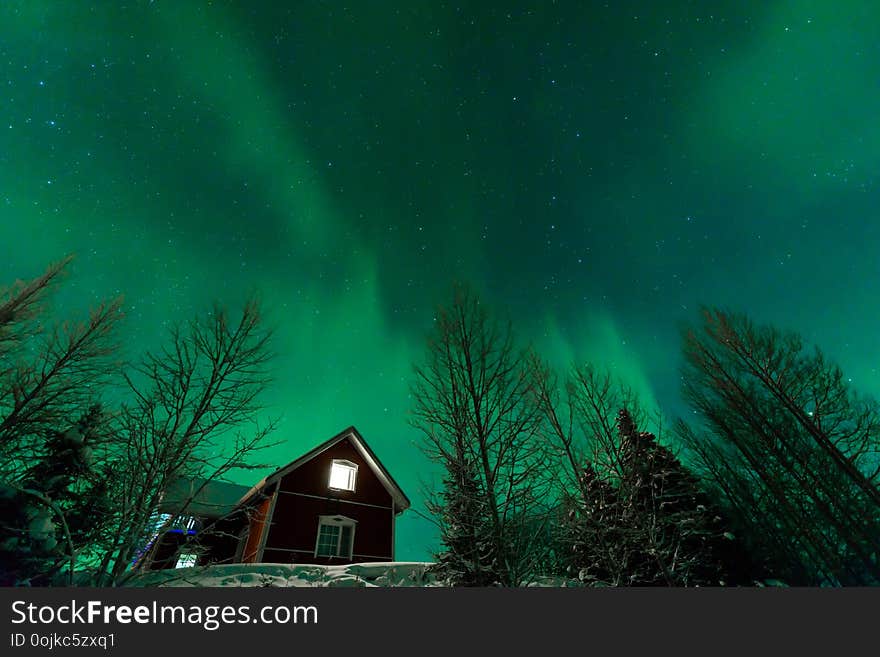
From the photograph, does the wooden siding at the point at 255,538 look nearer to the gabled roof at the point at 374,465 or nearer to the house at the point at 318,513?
the house at the point at 318,513

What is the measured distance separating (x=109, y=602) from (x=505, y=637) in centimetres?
245

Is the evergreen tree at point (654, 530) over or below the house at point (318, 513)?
below

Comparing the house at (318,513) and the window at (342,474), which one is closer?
the house at (318,513)

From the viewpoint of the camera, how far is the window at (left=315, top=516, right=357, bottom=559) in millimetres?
16891

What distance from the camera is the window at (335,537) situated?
1689cm

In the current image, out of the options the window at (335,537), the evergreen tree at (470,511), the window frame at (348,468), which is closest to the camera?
the evergreen tree at (470,511)

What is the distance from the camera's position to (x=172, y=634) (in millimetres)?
2123

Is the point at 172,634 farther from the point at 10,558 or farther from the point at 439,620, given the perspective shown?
the point at 10,558

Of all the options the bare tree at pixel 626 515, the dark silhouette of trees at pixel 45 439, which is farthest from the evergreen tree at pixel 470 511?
the dark silhouette of trees at pixel 45 439

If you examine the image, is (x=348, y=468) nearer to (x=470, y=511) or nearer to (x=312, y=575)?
(x=312, y=575)

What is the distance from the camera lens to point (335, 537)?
17.4 m

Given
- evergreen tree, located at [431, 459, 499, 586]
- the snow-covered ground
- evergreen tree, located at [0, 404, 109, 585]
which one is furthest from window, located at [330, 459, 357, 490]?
evergreen tree, located at [431, 459, 499, 586]

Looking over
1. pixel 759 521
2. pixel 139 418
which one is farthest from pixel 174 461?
pixel 759 521

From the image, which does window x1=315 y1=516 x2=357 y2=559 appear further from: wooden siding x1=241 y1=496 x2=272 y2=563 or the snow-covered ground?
the snow-covered ground
